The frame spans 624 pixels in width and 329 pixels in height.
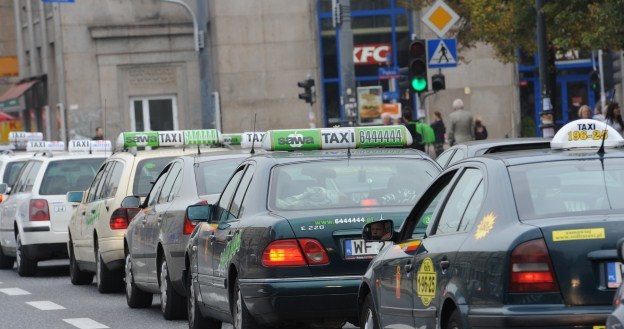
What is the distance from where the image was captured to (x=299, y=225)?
10.3 metres

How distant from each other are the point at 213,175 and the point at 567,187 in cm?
700

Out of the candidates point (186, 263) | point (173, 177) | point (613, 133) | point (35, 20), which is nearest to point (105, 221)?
point (173, 177)

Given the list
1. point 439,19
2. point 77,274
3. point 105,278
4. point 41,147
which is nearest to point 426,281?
point 105,278

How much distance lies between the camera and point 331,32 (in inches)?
2078

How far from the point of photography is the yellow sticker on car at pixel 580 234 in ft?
22.5

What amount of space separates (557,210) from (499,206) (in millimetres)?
252

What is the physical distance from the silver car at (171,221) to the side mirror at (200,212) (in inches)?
48.8

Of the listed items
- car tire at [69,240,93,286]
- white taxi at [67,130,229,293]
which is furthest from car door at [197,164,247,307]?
car tire at [69,240,93,286]

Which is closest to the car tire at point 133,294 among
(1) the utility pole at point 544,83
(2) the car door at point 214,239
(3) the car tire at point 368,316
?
(2) the car door at point 214,239

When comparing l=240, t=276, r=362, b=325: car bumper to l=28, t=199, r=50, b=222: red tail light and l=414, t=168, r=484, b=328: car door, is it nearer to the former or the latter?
l=414, t=168, r=484, b=328: car door

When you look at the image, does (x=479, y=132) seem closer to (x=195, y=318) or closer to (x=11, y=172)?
(x=11, y=172)

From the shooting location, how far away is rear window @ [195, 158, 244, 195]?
13852 mm

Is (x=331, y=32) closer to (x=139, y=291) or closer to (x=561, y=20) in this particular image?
(x=561, y=20)

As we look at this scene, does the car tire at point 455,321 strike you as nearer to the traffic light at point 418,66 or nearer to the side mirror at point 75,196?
the side mirror at point 75,196
